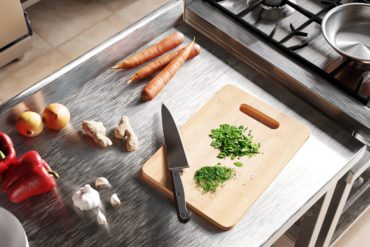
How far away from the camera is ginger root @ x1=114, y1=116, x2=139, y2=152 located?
1.42 m

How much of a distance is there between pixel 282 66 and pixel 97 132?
1.58ft

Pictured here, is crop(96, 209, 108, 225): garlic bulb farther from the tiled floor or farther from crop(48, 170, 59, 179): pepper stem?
the tiled floor

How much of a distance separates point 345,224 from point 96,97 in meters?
1.00

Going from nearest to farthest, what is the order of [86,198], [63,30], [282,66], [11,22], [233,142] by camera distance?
[86,198]
[233,142]
[282,66]
[11,22]
[63,30]

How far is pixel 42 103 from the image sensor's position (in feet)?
4.90

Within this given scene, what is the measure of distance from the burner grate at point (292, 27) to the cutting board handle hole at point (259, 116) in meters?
0.17

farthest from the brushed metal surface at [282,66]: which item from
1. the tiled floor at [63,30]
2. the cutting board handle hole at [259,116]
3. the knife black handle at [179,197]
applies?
the tiled floor at [63,30]

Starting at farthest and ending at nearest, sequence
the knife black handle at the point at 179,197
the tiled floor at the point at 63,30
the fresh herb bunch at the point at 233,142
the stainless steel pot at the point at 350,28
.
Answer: the tiled floor at the point at 63,30, the stainless steel pot at the point at 350,28, the fresh herb bunch at the point at 233,142, the knife black handle at the point at 179,197

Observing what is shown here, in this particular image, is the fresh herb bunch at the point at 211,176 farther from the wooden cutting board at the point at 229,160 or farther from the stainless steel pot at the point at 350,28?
the stainless steel pot at the point at 350,28

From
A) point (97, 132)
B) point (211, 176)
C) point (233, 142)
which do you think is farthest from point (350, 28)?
point (97, 132)

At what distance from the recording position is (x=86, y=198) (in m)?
1.29

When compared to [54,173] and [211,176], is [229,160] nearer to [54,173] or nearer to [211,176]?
[211,176]

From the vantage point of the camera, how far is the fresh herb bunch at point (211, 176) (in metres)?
1.33

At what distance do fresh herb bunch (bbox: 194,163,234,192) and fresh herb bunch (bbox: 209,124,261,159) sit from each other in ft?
0.15
